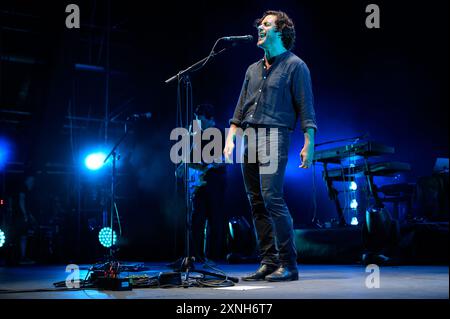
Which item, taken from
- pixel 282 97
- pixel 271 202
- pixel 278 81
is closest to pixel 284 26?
pixel 278 81

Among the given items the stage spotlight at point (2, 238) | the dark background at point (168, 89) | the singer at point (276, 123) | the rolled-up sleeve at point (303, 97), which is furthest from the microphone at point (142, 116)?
the stage spotlight at point (2, 238)

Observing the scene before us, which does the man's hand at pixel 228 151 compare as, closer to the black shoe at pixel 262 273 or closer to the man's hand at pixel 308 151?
the man's hand at pixel 308 151

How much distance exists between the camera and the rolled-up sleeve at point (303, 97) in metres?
3.25

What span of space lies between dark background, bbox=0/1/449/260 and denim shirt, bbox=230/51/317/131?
2.16 metres

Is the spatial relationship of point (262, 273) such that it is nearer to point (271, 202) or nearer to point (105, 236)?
point (271, 202)

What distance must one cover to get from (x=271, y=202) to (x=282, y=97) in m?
0.71

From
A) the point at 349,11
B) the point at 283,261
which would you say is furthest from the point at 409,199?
the point at 283,261

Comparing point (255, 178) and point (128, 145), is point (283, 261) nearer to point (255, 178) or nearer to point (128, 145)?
point (255, 178)

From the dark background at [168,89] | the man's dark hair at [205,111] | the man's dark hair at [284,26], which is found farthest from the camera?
the dark background at [168,89]

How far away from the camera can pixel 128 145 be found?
974 centimetres

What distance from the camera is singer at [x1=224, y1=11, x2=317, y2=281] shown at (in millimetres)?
3215

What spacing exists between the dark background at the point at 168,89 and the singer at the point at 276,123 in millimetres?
2125

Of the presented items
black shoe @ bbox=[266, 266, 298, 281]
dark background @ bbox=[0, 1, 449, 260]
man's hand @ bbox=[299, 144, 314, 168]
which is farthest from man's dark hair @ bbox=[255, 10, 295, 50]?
dark background @ bbox=[0, 1, 449, 260]

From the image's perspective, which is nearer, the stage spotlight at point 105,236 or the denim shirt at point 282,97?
the denim shirt at point 282,97
